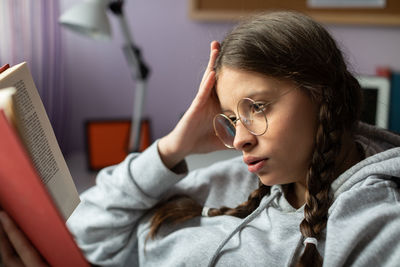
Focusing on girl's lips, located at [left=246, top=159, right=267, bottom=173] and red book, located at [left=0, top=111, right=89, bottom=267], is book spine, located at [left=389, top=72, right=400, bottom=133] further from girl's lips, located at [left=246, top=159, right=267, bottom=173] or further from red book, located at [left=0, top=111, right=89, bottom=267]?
red book, located at [left=0, top=111, right=89, bottom=267]

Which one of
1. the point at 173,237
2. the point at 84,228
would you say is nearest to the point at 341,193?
the point at 173,237

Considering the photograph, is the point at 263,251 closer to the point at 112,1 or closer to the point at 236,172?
the point at 236,172

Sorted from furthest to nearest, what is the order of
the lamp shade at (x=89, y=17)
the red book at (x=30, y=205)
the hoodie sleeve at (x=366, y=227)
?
the lamp shade at (x=89, y=17)
the hoodie sleeve at (x=366, y=227)
the red book at (x=30, y=205)

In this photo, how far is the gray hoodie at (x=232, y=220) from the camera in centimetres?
67

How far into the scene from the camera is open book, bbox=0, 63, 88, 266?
0.51 m

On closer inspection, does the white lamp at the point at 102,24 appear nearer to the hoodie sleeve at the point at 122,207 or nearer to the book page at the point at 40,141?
the hoodie sleeve at the point at 122,207

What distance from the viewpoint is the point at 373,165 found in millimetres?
730

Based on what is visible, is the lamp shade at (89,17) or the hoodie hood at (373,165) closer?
the hoodie hood at (373,165)

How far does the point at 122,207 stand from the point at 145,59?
4.28 feet

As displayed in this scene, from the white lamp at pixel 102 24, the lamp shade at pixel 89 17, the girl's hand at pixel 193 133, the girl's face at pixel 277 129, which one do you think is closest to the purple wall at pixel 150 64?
the white lamp at pixel 102 24

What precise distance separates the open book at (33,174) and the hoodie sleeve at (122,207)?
10.8 inches

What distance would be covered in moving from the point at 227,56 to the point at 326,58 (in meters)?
0.18

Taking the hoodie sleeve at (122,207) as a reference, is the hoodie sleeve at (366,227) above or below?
above

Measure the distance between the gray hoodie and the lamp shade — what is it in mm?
730
